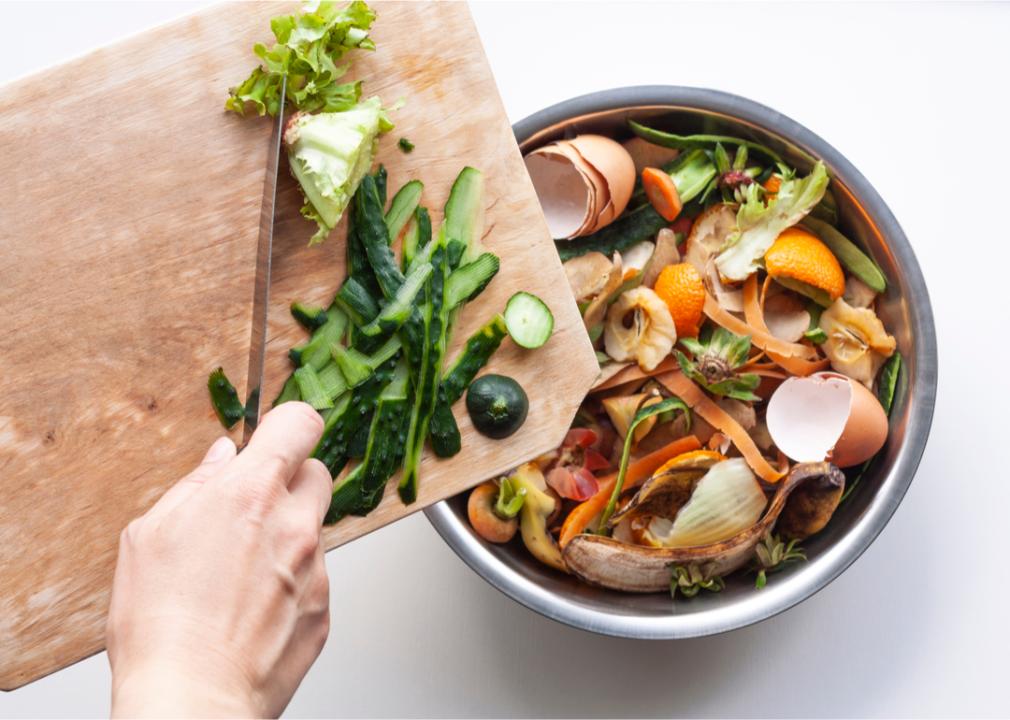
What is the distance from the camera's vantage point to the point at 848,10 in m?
2.02

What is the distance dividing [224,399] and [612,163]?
0.80 m

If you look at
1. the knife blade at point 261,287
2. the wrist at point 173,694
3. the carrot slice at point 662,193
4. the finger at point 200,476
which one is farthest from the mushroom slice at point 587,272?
the wrist at point 173,694

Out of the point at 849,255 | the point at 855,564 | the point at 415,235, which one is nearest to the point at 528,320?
the point at 415,235

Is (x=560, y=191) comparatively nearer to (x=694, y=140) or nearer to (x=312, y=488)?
(x=694, y=140)

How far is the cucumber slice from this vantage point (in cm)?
145

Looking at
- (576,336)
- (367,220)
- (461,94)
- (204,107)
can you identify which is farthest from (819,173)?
(204,107)

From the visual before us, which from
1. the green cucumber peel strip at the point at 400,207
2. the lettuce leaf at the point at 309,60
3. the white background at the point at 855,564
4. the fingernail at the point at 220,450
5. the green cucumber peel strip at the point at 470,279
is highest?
the lettuce leaf at the point at 309,60

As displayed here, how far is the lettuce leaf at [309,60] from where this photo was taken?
4.44 feet

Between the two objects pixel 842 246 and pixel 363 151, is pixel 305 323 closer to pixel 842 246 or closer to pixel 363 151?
pixel 363 151

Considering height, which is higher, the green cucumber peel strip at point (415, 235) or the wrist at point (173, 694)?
the green cucumber peel strip at point (415, 235)

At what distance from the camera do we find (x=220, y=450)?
1.31 meters

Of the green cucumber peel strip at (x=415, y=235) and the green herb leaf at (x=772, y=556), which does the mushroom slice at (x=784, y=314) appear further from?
the green cucumber peel strip at (x=415, y=235)

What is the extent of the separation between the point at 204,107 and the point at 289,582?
72 cm

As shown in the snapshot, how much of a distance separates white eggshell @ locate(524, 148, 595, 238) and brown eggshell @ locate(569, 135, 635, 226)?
0.04m
